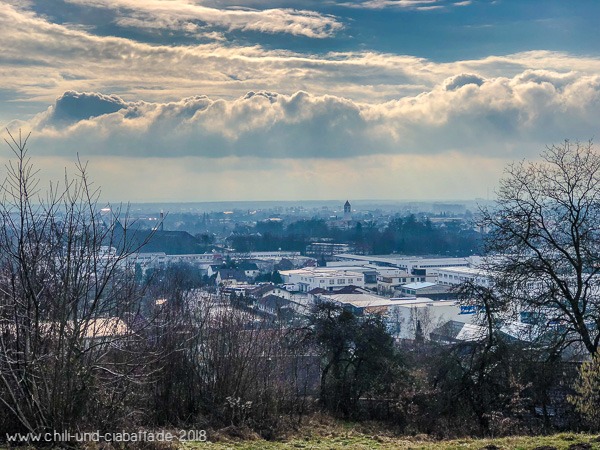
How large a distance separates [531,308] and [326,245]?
75.2 meters

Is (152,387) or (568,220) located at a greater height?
(568,220)

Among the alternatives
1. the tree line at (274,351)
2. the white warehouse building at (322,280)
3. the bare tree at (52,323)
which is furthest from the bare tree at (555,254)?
the white warehouse building at (322,280)

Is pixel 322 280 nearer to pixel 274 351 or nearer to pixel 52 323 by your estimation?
pixel 274 351

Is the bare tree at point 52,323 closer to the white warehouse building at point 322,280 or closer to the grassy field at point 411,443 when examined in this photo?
the grassy field at point 411,443

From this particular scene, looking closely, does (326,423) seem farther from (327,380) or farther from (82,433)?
(82,433)

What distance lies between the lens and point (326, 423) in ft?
34.8

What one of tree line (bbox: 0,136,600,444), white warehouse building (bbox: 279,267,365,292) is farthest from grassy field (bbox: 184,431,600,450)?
white warehouse building (bbox: 279,267,365,292)

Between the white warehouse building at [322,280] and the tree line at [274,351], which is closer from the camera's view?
the tree line at [274,351]

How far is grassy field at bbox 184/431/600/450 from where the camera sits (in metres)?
6.87

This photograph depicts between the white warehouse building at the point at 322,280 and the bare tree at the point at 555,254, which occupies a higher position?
the bare tree at the point at 555,254

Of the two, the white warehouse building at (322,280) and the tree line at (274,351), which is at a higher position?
the tree line at (274,351)

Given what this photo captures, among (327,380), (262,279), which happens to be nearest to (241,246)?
(262,279)

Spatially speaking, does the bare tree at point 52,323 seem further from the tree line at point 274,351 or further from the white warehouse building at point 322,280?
the white warehouse building at point 322,280

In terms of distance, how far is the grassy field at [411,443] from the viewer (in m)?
6.87
